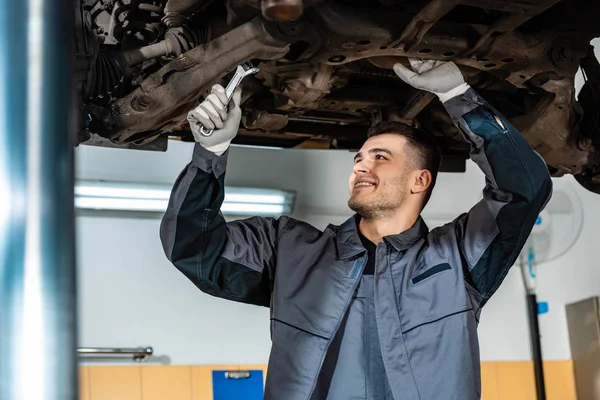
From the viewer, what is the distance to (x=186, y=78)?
5.72 ft

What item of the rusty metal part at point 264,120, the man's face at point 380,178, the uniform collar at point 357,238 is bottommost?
the uniform collar at point 357,238

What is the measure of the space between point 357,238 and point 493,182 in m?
0.33

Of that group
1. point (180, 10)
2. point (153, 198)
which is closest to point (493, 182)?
point (180, 10)

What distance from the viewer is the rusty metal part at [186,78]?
1581mm

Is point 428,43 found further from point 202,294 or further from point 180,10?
point 202,294

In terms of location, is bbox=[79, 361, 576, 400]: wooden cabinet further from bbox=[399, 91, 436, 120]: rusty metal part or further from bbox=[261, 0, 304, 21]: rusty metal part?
bbox=[261, 0, 304, 21]: rusty metal part

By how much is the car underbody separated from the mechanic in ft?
0.37

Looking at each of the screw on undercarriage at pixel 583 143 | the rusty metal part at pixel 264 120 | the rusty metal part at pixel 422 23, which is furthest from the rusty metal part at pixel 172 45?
the screw on undercarriage at pixel 583 143

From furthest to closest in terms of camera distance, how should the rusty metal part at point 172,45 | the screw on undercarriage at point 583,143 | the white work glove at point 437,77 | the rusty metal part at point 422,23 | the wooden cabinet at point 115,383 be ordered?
the wooden cabinet at point 115,383 < the screw on undercarriage at point 583,143 < the rusty metal part at point 172,45 < the white work glove at point 437,77 < the rusty metal part at point 422,23

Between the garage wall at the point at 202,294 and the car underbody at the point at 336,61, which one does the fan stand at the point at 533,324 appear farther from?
the car underbody at the point at 336,61

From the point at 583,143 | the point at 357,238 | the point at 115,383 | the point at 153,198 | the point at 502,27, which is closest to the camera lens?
the point at 502,27

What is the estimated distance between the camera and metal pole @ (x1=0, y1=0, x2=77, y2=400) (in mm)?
250

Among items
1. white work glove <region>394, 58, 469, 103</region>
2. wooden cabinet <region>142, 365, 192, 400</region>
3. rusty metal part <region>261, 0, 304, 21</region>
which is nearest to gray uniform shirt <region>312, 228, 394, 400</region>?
white work glove <region>394, 58, 469, 103</region>

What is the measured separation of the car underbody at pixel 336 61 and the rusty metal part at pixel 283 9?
2.41 feet
